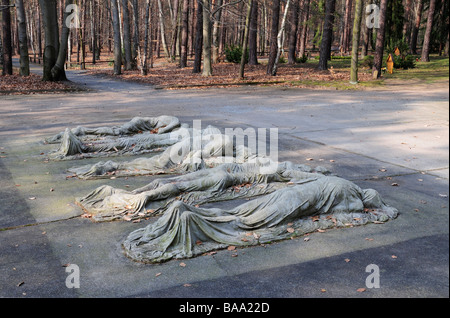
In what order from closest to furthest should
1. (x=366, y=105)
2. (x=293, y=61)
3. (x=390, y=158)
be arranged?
1. (x=390, y=158)
2. (x=366, y=105)
3. (x=293, y=61)

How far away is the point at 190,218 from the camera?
5000 millimetres

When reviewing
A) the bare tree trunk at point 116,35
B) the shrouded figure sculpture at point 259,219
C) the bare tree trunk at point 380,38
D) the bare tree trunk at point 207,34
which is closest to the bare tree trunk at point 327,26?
the bare tree trunk at point 380,38

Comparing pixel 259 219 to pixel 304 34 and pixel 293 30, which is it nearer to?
pixel 293 30

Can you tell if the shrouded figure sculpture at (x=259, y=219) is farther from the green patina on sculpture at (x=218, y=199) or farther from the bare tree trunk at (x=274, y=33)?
the bare tree trunk at (x=274, y=33)

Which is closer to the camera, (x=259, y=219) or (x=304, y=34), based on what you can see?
(x=259, y=219)

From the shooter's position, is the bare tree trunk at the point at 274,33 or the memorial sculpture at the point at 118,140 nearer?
the memorial sculpture at the point at 118,140

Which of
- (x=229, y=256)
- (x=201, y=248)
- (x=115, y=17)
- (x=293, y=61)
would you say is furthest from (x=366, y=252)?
(x=293, y=61)

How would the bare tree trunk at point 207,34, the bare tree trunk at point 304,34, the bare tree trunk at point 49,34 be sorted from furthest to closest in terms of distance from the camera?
the bare tree trunk at point 304,34
the bare tree trunk at point 207,34
the bare tree trunk at point 49,34

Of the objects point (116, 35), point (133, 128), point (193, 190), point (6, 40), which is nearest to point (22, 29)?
point (6, 40)

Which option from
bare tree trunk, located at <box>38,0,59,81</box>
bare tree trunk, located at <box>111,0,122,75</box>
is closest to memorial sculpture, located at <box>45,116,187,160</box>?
bare tree trunk, located at <box>38,0,59,81</box>

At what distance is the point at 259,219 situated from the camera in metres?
5.39

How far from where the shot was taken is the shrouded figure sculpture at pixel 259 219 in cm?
495

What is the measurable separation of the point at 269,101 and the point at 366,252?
1332 cm

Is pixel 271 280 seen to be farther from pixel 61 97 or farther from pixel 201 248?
pixel 61 97
